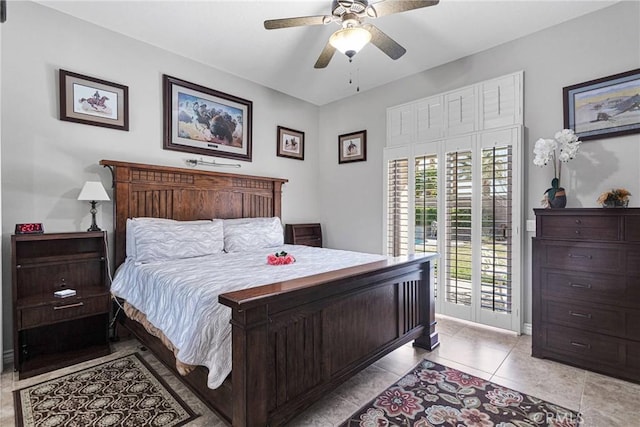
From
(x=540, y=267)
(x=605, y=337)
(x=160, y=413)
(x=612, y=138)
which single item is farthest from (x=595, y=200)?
(x=160, y=413)

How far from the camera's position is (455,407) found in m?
1.96

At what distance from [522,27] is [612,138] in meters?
1.31

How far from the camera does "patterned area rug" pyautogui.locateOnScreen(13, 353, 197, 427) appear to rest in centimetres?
183

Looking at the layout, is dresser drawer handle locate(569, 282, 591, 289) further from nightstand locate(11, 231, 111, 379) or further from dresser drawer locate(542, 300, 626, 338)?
nightstand locate(11, 231, 111, 379)

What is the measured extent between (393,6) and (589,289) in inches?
99.6

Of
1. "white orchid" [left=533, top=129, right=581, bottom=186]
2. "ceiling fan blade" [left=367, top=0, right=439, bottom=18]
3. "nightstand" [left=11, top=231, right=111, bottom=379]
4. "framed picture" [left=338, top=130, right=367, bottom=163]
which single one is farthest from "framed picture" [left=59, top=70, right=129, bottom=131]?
"white orchid" [left=533, top=129, right=581, bottom=186]

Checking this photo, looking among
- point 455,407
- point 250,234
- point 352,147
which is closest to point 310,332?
point 455,407

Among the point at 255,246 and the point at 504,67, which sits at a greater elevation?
the point at 504,67

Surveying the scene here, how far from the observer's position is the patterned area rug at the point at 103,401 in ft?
6.01

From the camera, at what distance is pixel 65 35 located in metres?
2.79

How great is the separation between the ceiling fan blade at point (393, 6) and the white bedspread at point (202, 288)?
181 centimetres

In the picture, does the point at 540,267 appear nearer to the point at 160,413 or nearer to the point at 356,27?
the point at 356,27

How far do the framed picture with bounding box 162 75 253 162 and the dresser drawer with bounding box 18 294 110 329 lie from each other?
1686mm

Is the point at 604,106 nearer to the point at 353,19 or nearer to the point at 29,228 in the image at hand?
the point at 353,19
